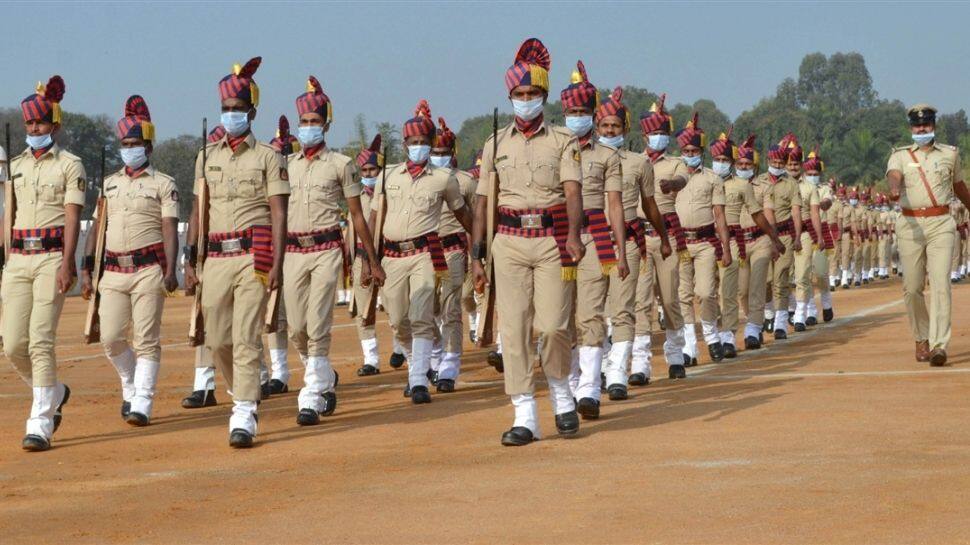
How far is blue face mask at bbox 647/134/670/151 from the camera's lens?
17.1 m

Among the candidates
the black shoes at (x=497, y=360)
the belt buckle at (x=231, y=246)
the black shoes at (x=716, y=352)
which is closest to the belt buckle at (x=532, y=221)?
Result: the belt buckle at (x=231, y=246)

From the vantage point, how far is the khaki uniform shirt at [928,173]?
16.6 m

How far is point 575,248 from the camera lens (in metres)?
11.4

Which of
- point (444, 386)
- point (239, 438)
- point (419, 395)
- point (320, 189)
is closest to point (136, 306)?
point (320, 189)

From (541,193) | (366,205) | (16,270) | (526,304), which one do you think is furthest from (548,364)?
(366,205)

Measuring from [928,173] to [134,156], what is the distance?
798 cm

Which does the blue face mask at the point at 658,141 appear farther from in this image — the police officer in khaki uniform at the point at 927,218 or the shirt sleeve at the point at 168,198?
the shirt sleeve at the point at 168,198

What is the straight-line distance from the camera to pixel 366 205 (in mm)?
21094

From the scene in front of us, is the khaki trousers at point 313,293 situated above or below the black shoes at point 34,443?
above

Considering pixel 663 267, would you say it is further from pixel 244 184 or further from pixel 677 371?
pixel 244 184

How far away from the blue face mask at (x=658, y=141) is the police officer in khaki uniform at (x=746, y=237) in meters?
3.53

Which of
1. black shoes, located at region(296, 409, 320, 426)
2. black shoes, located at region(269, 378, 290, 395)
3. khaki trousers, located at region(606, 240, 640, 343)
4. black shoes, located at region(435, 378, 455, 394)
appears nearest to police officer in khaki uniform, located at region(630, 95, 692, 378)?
khaki trousers, located at region(606, 240, 640, 343)

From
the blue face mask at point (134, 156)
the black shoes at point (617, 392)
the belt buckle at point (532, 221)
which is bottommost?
the black shoes at point (617, 392)

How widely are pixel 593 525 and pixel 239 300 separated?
15.9 ft
